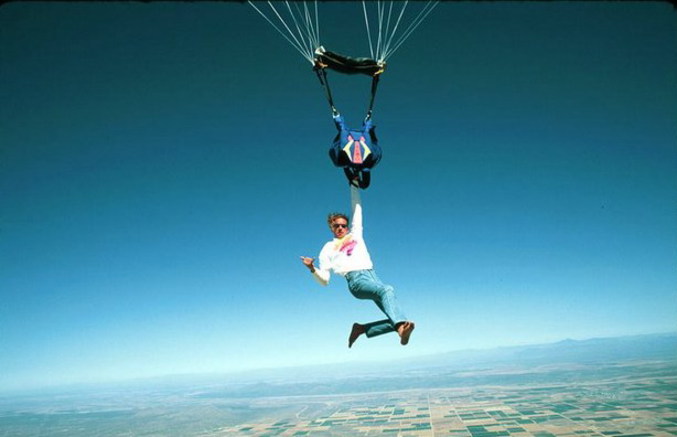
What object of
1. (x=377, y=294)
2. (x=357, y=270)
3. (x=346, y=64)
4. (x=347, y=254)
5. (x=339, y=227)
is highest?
(x=346, y=64)

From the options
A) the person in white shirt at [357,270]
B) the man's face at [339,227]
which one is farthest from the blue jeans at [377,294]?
the man's face at [339,227]

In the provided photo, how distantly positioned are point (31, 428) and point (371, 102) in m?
201

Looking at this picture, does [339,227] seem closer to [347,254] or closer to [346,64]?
[347,254]

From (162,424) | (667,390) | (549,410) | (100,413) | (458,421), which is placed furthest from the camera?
(100,413)

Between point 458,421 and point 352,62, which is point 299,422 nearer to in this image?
point 458,421

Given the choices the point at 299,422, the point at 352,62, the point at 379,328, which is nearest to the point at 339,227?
the point at 379,328

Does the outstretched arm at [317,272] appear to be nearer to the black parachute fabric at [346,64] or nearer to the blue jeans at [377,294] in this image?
the blue jeans at [377,294]

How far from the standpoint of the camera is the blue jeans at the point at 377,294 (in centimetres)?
600

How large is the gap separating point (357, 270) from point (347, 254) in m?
0.31

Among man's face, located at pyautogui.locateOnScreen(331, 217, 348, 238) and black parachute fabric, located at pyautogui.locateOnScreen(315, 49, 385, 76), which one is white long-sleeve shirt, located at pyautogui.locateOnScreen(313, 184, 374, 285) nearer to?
man's face, located at pyautogui.locateOnScreen(331, 217, 348, 238)

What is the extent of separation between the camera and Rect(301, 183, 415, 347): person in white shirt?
6008 millimetres

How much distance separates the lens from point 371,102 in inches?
279

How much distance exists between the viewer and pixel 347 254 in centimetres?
635

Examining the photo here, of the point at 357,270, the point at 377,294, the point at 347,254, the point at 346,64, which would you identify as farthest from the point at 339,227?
the point at 346,64
